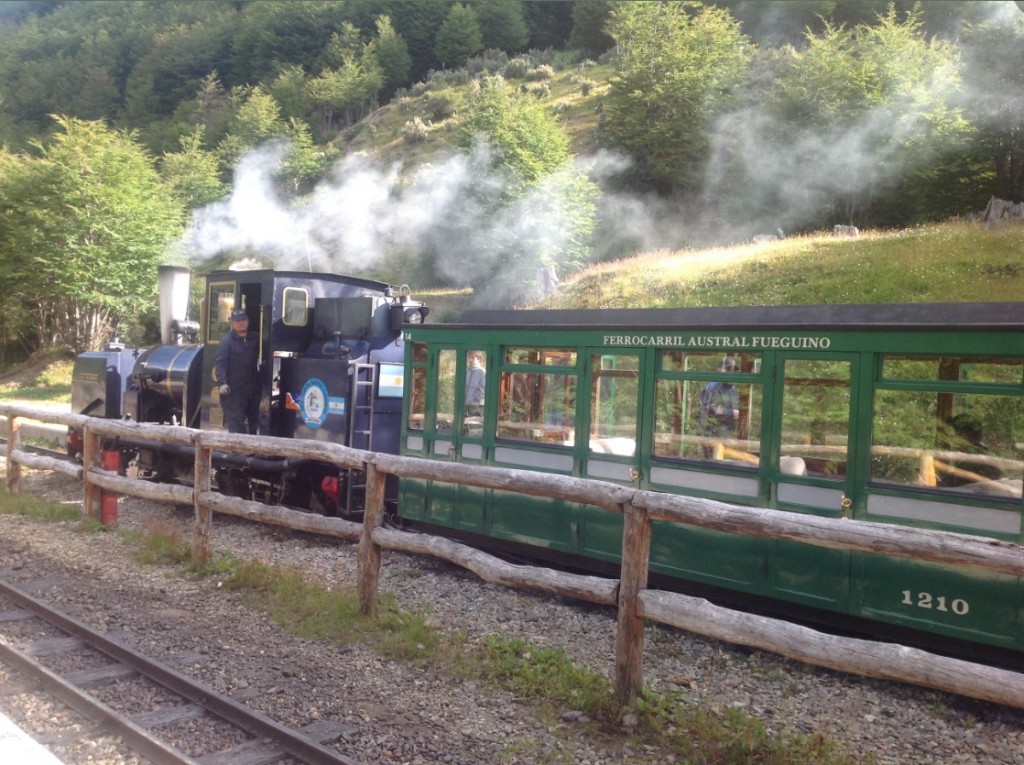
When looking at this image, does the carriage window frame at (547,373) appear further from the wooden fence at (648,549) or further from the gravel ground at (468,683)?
the wooden fence at (648,549)

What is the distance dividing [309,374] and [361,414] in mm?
837

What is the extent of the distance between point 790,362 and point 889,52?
26.8m

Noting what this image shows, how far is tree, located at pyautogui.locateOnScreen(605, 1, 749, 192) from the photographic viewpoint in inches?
1385

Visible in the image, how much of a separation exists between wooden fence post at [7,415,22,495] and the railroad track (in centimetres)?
509

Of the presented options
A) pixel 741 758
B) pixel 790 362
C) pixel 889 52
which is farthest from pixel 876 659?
pixel 889 52

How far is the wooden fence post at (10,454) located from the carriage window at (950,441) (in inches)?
382

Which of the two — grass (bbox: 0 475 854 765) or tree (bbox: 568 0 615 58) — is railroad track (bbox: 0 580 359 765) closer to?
grass (bbox: 0 475 854 765)

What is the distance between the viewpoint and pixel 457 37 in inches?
2815

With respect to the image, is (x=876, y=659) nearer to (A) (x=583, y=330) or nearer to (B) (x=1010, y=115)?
(A) (x=583, y=330)

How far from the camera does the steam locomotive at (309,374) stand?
963cm

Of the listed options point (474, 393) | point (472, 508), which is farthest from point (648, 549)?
point (474, 393)

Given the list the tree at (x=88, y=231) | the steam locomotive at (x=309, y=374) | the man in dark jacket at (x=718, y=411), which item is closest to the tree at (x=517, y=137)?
the tree at (x=88, y=231)

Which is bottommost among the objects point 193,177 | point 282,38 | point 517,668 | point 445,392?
point 517,668

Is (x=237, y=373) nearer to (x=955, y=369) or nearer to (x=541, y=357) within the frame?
(x=541, y=357)
